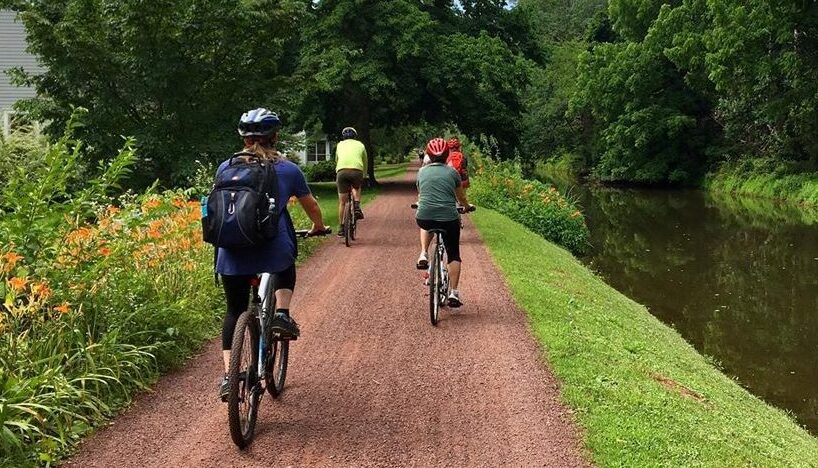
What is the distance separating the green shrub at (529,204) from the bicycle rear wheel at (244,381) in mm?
14832

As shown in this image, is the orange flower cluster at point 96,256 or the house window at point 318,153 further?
the house window at point 318,153

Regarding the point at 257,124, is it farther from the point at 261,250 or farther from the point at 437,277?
the point at 437,277

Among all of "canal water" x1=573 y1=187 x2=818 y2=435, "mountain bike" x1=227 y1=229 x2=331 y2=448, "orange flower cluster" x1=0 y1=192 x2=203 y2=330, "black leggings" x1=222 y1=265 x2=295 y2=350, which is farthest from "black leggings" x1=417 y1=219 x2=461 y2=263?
"canal water" x1=573 y1=187 x2=818 y2=435

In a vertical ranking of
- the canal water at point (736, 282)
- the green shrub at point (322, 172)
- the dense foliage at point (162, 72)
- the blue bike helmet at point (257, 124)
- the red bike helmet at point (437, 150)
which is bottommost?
the canal water at point (736, 282)

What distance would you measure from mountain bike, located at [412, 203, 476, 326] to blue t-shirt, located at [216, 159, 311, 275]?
2994 mm

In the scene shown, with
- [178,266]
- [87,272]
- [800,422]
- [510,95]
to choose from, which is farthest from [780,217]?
[87,272]

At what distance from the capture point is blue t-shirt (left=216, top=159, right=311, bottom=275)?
451cm

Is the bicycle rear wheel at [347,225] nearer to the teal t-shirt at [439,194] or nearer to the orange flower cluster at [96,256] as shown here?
the teal t-shirt at [439,194]

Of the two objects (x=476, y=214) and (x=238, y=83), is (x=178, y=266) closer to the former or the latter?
(x=238, y=83)

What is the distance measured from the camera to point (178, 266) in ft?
24.6

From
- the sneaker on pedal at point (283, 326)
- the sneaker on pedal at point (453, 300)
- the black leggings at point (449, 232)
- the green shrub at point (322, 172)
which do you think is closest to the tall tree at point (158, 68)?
the black leggings at point (449, 232)

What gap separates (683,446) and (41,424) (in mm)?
3988

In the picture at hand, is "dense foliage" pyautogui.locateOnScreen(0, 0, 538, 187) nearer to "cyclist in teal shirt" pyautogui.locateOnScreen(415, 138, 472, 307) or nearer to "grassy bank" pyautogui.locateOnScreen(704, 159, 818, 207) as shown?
"cyclist in teal shirt" pyautogui.locateOnScreen(415, 138, 472, 307)

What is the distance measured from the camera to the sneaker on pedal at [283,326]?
189 inches
